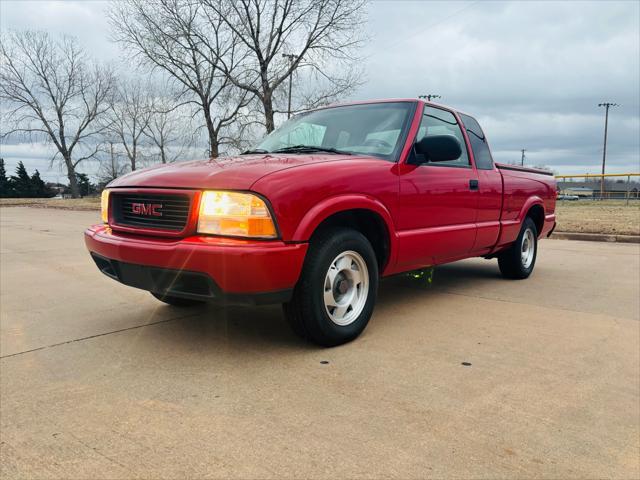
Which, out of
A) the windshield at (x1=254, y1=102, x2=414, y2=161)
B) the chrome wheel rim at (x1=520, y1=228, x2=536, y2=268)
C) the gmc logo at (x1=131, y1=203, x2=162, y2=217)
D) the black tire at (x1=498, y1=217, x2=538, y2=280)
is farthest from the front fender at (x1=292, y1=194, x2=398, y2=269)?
the chrome wheel rim at (x1=520, y1=228, x2=536, y2=268)

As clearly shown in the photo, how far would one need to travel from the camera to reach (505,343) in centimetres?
346

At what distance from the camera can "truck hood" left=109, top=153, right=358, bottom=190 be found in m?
2.89

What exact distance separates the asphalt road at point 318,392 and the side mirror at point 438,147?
1.31 meters

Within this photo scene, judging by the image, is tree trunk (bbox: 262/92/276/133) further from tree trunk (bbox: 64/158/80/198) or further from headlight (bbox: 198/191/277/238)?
tree trunk (bbox: 64/158/80/198)

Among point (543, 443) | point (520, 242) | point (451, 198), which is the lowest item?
point (543, 443)

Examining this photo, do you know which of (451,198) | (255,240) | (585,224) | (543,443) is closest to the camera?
(543,443)

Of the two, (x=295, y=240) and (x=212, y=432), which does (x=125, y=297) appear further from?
(x=212, y=432)

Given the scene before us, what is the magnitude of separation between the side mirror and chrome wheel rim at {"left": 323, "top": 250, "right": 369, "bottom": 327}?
1089 mm

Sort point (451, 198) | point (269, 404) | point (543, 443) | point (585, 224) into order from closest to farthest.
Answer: point (543, 443) → point (269, 404) → point (451, 198) → point (585, 224)

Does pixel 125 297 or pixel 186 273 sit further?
pixel 125 297

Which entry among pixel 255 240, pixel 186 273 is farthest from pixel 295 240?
pixel 186 273

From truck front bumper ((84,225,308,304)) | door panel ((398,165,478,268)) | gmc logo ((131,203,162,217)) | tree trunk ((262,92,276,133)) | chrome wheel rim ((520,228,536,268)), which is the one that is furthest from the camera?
tree trunk ((262,92,276,133))

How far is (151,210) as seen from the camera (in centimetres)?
315

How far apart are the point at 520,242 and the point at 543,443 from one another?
3.95 meters
